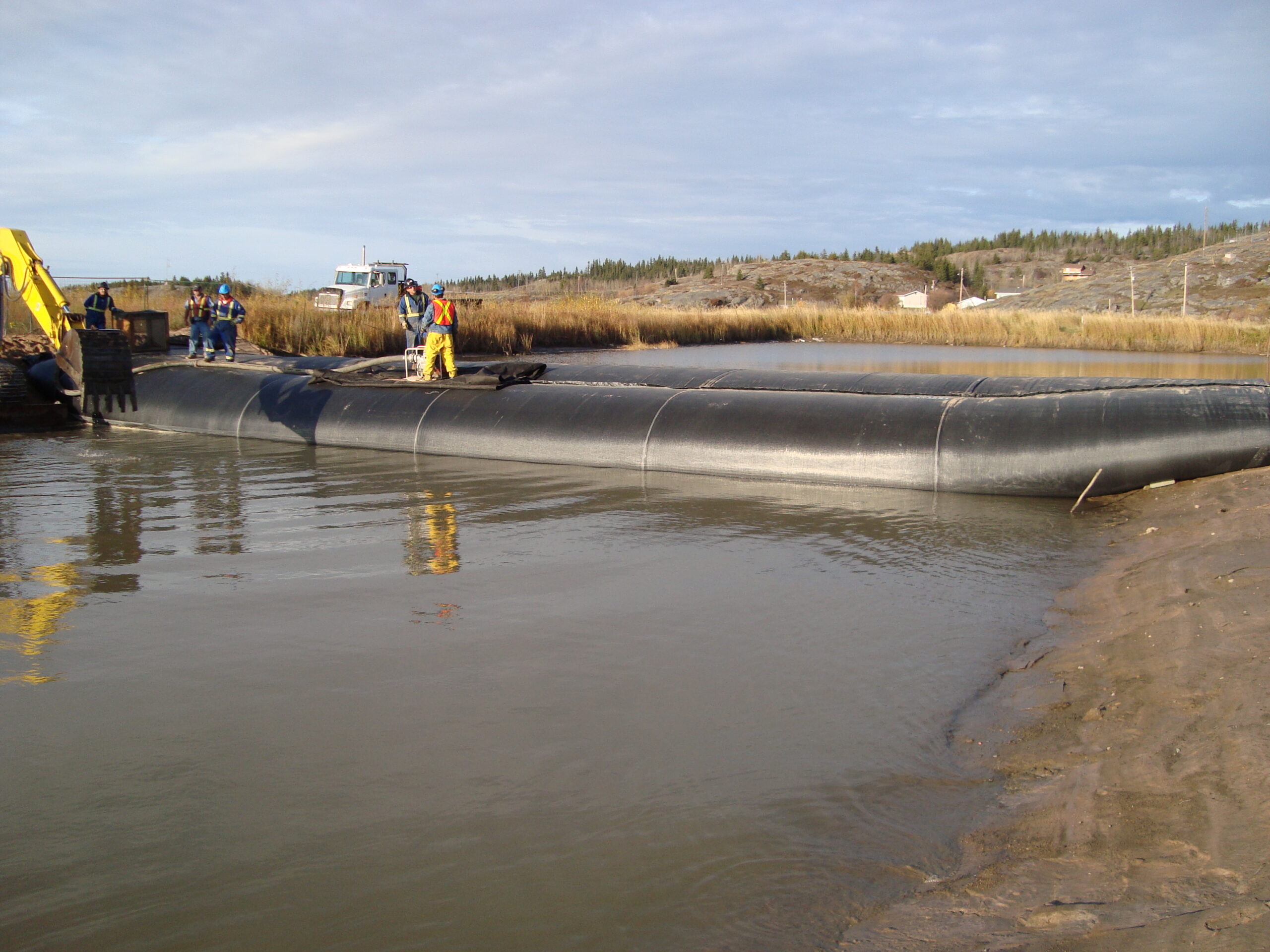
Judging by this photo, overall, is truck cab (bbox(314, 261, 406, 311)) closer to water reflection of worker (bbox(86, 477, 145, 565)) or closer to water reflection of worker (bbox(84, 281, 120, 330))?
water reflection of worker (bbox(84, 281, 120, 330))

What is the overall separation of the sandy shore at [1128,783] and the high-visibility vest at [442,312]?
9.64 m

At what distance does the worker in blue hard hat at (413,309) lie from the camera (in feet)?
51.6

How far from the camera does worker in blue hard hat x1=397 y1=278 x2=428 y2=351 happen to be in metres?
15.7

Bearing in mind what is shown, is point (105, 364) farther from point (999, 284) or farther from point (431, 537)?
point (999, 284)

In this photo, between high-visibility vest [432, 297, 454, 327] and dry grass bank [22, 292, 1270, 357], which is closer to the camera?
high-visibility vest [432, 297, 454, 327]

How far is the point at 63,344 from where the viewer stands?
1452cm

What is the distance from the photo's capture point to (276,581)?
6516 millimetres

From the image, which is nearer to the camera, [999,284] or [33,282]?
[33,282]

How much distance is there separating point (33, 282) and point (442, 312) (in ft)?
20.6

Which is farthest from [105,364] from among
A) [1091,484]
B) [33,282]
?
[1091,484]

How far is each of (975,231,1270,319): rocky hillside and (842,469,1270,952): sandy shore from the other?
39706mm

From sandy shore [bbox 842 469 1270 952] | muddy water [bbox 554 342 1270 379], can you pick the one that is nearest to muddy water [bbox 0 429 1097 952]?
sandy shore [bbox 842 469 1270 952]

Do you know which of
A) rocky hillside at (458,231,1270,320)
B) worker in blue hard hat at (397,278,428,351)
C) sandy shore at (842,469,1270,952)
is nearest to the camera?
sandy shore at (842,469,1270,952)

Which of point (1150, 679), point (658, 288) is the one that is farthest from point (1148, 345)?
point (658, 288)
